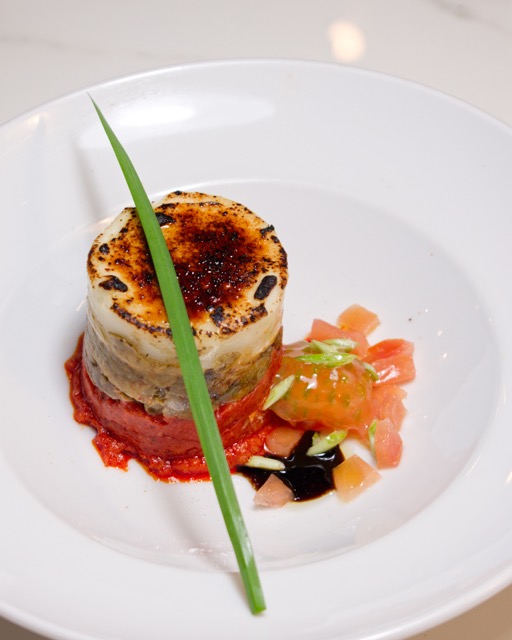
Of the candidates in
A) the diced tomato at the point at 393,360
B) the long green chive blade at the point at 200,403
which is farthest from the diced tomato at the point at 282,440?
the long green chive blade at the point at 200,403

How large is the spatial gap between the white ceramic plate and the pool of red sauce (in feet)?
0.19

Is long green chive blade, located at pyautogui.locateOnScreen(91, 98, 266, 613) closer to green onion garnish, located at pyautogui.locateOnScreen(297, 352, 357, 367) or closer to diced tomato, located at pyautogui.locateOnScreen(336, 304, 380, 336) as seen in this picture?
green onion garnish, located at pyautogui.locateOnScreen(297, 352, 357, 367)

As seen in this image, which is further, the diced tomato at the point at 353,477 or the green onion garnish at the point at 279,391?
the green onion garnish at the point at 279,391

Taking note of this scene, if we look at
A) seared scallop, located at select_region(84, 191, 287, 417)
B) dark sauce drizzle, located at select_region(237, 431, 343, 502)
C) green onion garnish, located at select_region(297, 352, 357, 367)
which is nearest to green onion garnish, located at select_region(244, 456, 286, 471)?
dark sauce drizzle, located at select_region(237, 431, 343, 502)

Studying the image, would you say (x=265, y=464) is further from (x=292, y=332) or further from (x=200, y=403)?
(x=200, y=403)

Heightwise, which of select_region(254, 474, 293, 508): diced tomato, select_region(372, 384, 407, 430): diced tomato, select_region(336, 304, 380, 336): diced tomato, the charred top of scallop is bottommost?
select_region(254, 474, 293, 508): diced tomato

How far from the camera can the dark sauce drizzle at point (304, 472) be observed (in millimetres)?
3148

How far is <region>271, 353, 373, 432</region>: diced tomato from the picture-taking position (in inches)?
126

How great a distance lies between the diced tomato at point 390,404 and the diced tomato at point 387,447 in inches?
3.6

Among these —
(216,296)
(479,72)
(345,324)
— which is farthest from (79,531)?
(479,72)

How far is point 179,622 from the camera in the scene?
2293 mm

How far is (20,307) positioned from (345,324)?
50.7 inches

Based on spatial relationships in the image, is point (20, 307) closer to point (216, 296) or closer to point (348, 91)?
point (216, 296)

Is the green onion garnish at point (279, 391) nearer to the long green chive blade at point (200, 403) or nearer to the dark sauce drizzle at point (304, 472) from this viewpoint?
the dark sauce drizzle at point (304, 472)
